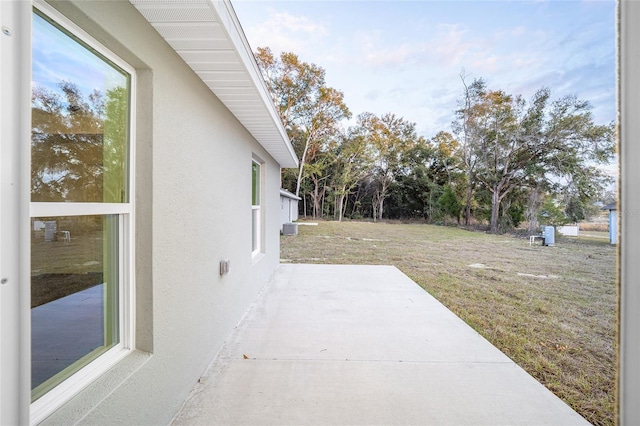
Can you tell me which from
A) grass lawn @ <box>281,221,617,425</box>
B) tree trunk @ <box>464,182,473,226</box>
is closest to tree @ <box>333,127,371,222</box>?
tree trunk @ <box>464,182,473,226</box>

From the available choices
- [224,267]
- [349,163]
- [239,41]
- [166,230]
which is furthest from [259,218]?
[349,163]

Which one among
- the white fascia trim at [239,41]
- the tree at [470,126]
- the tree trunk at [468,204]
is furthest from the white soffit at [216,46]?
the tree trunk at [468,204]

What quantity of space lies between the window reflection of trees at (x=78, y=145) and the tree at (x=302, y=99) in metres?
16.8

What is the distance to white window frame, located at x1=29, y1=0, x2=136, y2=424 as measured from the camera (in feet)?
3.74

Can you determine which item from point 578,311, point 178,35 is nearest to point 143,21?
point 178,35

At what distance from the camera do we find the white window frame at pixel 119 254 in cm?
114

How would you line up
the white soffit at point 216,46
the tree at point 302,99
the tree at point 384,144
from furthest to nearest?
the tree at point 384,144, the tree at point 302,99, the white soffit at point 216,46

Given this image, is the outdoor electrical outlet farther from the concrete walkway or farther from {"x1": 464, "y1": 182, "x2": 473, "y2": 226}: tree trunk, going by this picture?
{"x1": 464, "y1": 182, "x2": 473, "y2": 226}: tree trunk

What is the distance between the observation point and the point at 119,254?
1586 mm

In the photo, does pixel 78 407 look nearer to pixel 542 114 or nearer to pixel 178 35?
pixel 178 35

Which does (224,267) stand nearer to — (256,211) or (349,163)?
(256,211)

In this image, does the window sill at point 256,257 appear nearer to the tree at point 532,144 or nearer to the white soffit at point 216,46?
the white soffit at point 216,46

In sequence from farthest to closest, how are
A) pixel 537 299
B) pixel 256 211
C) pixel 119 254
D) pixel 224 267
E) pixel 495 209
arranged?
pixel 495 209
pixel 256 211
pixel 537 299
pixel 224 267
pixel 119 254

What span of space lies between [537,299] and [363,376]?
398cm
